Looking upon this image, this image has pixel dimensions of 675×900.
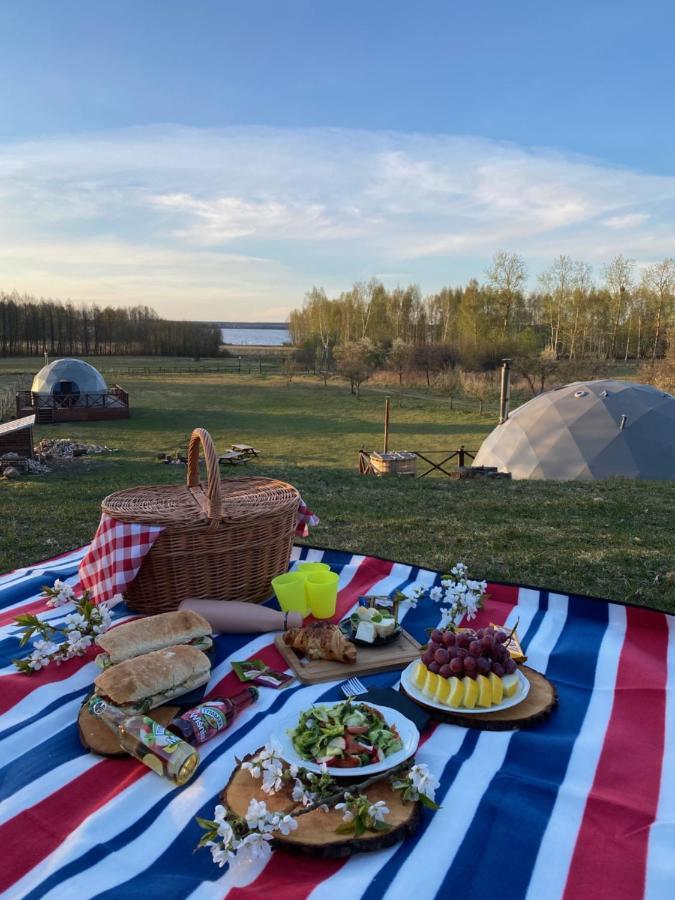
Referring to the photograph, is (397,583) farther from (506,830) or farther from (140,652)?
(506,830)

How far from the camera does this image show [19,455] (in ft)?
44.3

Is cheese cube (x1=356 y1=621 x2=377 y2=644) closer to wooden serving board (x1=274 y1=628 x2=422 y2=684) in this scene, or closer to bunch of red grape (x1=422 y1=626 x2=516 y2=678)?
wooden serving board (x1=274 y1=628 x2=422 y2=684)

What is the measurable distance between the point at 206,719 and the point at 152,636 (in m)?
0.44

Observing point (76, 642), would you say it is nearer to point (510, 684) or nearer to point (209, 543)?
point (209, 543)

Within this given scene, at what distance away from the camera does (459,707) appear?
205 centimetres

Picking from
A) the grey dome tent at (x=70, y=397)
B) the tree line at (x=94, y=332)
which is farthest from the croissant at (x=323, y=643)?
the tree line at (x=94, y=332)

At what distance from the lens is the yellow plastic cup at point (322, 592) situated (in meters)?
2.79

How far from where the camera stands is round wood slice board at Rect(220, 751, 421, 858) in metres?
1.51

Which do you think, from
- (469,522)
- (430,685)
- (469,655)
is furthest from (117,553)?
(469,522)

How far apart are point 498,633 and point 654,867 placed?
81 cm

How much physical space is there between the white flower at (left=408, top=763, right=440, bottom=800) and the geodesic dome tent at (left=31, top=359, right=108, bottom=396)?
94.4 ft

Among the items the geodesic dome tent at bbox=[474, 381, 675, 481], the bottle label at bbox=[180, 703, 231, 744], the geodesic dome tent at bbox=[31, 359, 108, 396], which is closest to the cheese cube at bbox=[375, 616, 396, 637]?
the bottle label at bbox=[180, 703, 231, 744]

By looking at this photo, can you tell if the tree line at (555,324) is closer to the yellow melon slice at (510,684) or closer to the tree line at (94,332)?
the tree line at (94,332)

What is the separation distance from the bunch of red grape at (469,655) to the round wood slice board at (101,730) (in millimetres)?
883
